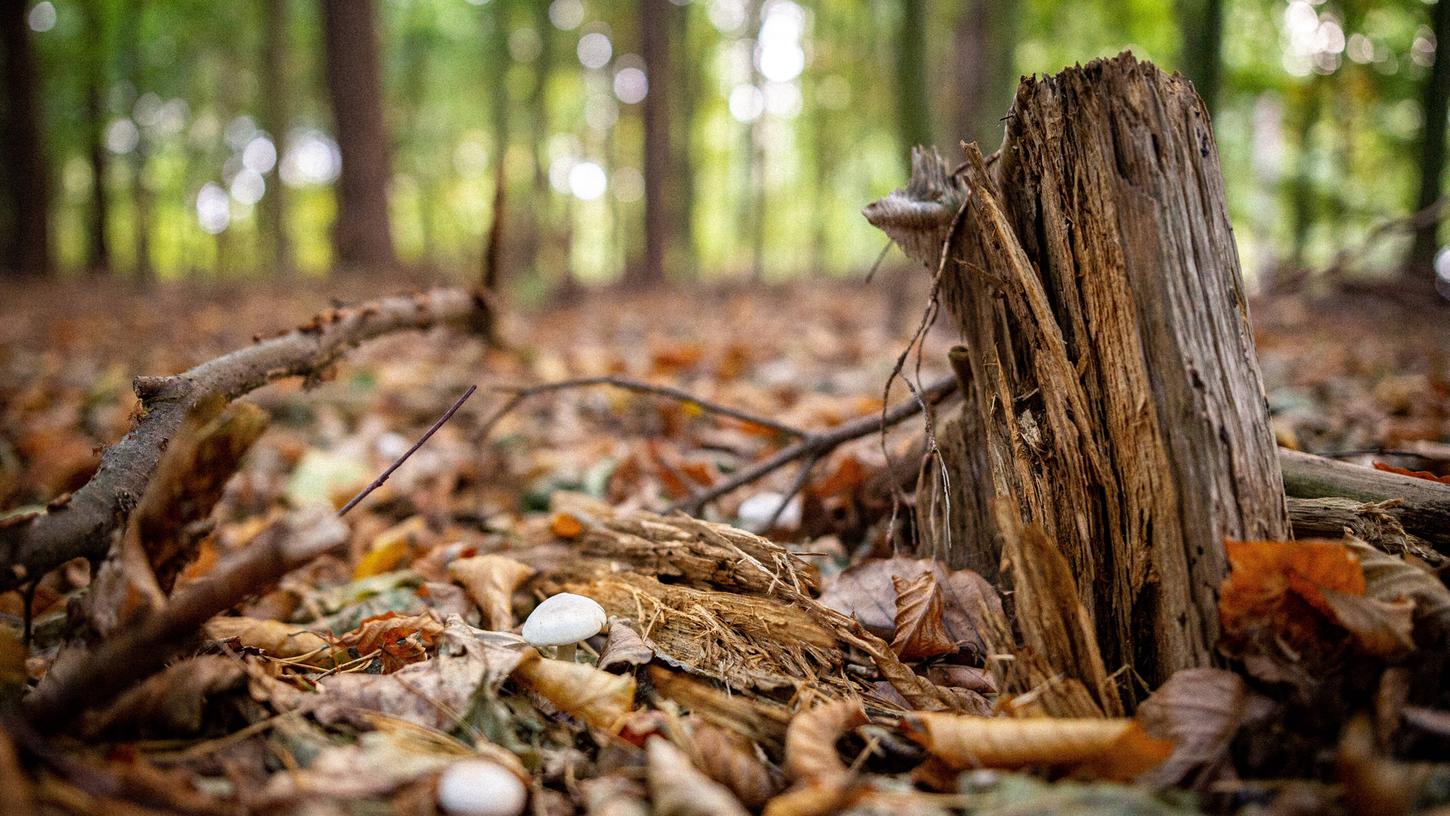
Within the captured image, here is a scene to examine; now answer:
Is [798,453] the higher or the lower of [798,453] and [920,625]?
the higher

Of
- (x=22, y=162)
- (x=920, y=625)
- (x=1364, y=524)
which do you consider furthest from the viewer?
(x=22, y=162)

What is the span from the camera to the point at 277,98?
524 inches

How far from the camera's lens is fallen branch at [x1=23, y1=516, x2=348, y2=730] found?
3.47 ft

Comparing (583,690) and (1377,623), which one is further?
(583,690)

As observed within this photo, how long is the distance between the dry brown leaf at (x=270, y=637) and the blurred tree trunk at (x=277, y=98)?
1245 cm

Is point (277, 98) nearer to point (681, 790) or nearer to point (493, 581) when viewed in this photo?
point (493, 581)

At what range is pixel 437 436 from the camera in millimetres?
3553

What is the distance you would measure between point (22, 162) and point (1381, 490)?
1386 cm

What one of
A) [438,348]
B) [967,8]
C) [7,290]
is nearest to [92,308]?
[7,290]

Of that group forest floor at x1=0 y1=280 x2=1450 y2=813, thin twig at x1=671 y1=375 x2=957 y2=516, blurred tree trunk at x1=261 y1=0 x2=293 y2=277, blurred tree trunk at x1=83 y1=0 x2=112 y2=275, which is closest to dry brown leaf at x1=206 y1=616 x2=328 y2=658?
forest floor at x1=0 y1=280 x2=1450 y2=813

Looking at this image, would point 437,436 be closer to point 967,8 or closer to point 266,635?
point 266,635

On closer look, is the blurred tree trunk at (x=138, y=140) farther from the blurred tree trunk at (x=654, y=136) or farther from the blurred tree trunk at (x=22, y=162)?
the blurred tree trunk at (x=654, y=136)

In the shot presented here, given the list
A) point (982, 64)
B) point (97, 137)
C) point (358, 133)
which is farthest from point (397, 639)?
point (97, 137)

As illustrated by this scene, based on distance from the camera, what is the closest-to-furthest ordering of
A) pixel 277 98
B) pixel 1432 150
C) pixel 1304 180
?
pixel 1432 150 → pixel 1304 180 → pixel 277 98
